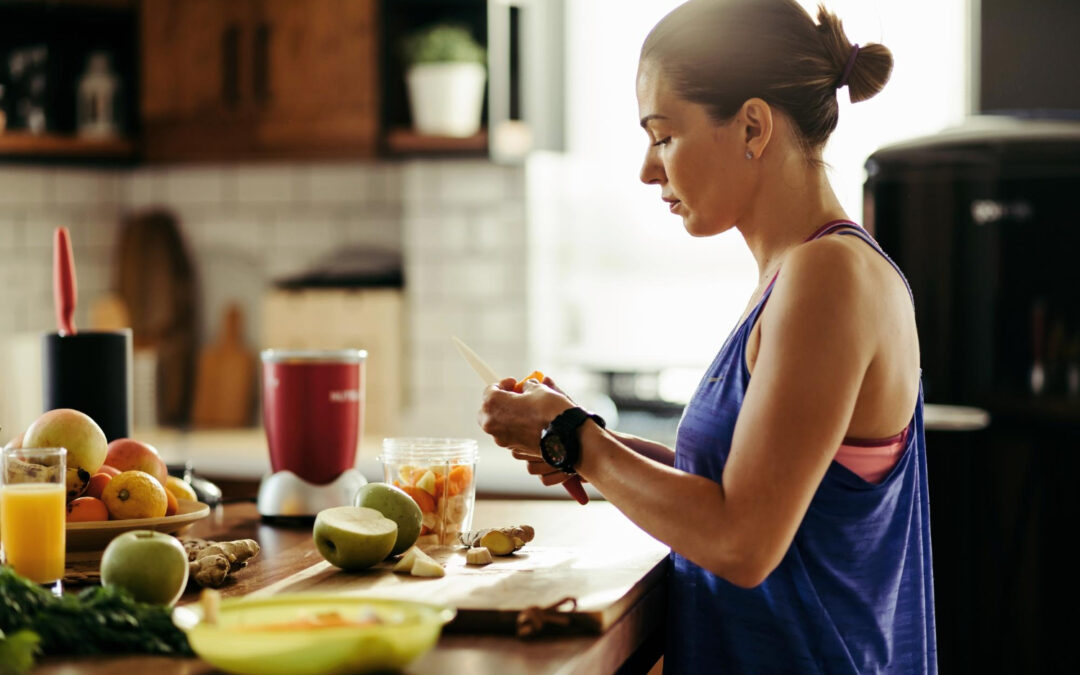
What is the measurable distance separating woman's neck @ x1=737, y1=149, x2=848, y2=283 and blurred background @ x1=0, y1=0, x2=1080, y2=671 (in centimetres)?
176

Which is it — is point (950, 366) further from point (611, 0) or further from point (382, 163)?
point (382, 163)

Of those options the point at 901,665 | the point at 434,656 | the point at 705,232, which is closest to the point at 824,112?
the point at 705,232

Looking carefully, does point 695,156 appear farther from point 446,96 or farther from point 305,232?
point 305,232

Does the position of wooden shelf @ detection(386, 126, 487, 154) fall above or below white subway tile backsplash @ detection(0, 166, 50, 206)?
above

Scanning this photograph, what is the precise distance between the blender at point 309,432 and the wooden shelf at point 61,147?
2350mm

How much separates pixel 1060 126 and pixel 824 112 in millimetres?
1653

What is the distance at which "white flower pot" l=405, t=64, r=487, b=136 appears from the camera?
3727mm

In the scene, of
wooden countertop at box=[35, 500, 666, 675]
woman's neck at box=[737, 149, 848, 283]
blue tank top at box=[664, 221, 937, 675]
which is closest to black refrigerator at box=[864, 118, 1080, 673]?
wooden countertop at box=[35, 500, 666, 675]

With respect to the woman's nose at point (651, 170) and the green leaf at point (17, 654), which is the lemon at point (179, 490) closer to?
the green leaf at point (17, 654)

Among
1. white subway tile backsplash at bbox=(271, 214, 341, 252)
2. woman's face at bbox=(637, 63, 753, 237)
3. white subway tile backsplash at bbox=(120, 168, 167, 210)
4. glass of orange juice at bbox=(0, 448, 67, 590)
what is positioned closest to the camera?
glass of orange juice at bbox=(0, 448, 67, 590)

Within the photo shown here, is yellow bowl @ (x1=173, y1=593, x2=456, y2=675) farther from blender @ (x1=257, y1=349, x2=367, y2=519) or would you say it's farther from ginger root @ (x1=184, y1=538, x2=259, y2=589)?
blender @ (x1=257, y1=349, x2=367, y2=519)

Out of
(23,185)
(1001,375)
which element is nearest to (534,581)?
(1001,375)

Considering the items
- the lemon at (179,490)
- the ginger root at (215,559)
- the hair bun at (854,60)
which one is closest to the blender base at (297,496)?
the lemon at (179,490)

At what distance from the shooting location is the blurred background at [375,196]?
373 centimetres
